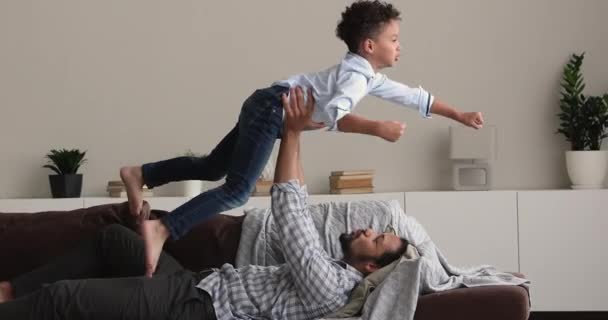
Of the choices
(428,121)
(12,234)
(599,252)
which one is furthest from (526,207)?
(12,234)

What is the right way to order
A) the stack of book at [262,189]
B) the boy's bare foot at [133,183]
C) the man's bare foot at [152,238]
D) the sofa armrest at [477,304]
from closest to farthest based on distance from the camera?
1. the sofa armrest at [477,304]
2. the man's bare foot at [152,238]
3. the boy's bare foot at [133,183]
4. the stack of book at [262,189]

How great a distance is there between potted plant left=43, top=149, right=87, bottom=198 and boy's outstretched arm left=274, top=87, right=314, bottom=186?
2423mm

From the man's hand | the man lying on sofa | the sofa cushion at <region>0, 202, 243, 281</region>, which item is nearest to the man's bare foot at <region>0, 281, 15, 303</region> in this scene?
the man lying on sofa

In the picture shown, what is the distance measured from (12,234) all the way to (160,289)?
1.04 meters

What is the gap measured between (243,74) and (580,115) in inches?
76.7

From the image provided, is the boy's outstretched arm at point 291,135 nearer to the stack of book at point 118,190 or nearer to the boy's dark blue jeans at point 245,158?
the boy's dark blue jeans at point 245,158

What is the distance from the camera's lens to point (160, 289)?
2.92m

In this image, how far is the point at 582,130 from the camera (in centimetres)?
509

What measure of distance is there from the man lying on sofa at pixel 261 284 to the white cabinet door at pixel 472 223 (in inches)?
65.9

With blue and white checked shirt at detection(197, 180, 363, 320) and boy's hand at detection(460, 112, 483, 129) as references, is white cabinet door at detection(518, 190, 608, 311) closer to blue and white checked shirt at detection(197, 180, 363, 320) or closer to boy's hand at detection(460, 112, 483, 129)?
boy's hand at detection(460, 112, 483, 129)

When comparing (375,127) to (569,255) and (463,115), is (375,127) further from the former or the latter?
(569,255)

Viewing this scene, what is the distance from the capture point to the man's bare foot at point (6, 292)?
3197mm

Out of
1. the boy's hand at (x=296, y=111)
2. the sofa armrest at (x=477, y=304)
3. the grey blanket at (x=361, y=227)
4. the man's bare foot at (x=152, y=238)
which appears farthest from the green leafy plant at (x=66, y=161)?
the sofa armrest at (x=477, y=304)

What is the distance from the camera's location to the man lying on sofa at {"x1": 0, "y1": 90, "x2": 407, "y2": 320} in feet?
9.16
